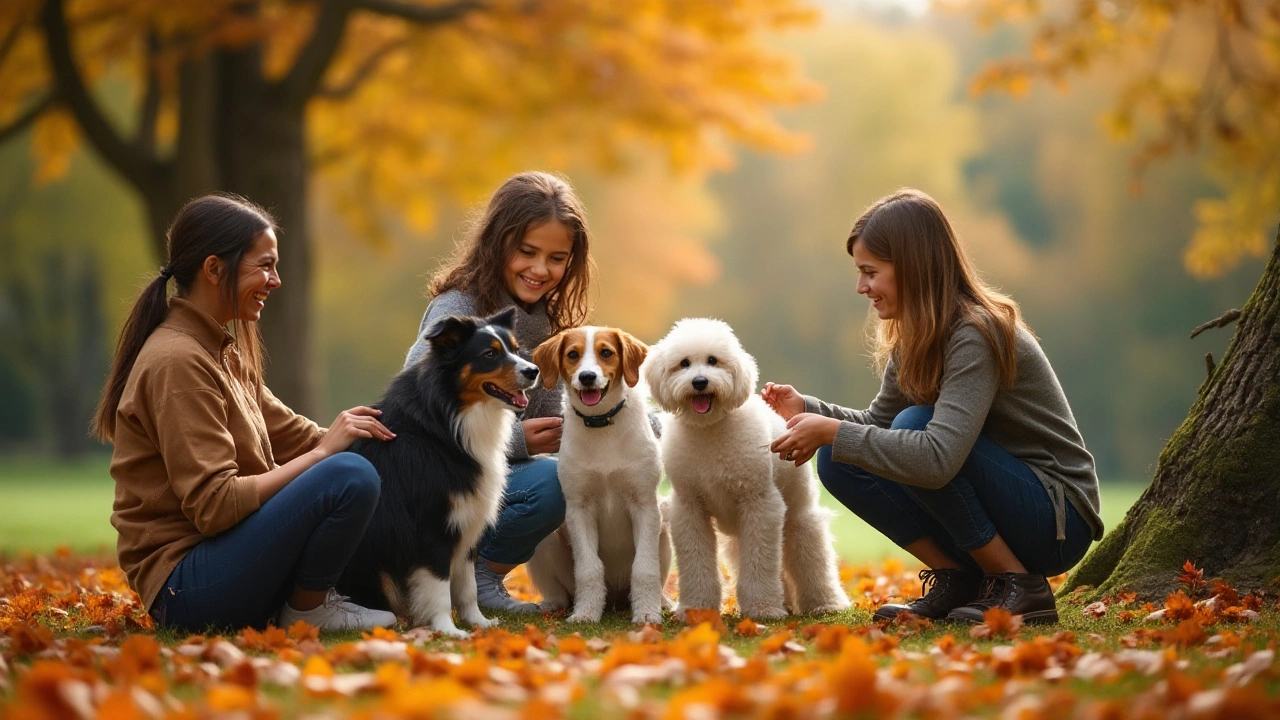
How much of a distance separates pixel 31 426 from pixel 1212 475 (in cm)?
2916

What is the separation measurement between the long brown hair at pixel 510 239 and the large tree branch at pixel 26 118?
280 inches

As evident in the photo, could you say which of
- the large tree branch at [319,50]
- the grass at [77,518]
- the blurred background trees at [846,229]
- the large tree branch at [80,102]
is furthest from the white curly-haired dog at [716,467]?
the blurred background trees at [846,229]

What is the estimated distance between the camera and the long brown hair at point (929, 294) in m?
3.85

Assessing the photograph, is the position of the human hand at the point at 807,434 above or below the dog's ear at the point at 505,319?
below

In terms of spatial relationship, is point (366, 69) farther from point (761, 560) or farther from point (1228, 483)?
point (1228, 483)

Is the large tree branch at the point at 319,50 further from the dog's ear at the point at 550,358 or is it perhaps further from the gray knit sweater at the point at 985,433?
the gray knit sweater at the point at 985,433

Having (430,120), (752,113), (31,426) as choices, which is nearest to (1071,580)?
(752,113)

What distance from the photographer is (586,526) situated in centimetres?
435

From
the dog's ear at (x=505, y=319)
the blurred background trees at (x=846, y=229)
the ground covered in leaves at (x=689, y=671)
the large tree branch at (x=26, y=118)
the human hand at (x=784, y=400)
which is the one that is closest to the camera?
the ground covered in leaves at (x=689, y=671)

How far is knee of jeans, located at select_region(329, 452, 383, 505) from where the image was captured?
348cm

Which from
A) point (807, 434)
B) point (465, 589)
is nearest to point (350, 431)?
point (465, 589)

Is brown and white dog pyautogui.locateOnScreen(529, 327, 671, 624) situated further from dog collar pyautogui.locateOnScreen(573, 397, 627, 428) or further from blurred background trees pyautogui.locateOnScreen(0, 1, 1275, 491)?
blurred background trees pyautogui.locateOnScreen(0, 1, 1275, 491)

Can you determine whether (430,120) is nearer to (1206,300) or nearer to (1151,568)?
(1151,568)

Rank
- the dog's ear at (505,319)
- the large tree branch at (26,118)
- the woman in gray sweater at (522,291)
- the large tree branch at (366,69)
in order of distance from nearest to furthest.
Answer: the dog's ear at (505,319)
the woman in gray sweater at (522,291)
the large tree branch at (26,118)
the large tree branch at (366,69)
